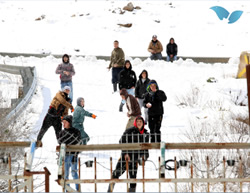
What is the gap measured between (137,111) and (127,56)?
42.4 feet

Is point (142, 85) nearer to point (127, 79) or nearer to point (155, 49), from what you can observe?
point (127, 79)

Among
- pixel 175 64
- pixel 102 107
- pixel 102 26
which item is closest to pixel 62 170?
pixel 102 107

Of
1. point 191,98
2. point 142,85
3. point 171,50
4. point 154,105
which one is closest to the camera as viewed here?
point 154,105

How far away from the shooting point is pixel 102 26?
36125 millimetres

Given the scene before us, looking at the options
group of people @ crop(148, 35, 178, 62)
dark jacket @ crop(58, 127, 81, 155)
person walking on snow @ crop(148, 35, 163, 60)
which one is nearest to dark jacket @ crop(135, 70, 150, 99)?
dark jacket @ crop(58, 127, 81, 155)

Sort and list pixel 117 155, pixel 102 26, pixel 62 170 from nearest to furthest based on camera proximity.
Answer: pixel 62 170 < pixel 117 155 < pixel 102 26

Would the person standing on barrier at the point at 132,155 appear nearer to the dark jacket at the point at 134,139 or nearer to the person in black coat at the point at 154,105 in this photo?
the dark jacket at the point at 134,139

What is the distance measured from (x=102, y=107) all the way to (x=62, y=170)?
9.41 metres

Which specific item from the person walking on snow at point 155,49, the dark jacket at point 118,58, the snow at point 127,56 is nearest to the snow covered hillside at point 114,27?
the snow at point 127,56

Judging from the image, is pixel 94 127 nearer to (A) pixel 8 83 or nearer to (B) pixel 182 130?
(B) pixel 182 130

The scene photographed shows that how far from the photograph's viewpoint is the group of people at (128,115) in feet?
30.2

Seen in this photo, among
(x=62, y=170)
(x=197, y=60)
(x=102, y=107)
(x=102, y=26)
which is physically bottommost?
(x=62, y=170)

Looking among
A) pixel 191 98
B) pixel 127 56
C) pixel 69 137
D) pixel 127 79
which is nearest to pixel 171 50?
pixel 127 56

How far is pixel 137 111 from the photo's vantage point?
11.9 meters
